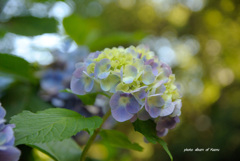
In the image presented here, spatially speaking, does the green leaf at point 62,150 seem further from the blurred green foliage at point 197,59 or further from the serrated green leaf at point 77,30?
the blurred green foliage at point 197,59

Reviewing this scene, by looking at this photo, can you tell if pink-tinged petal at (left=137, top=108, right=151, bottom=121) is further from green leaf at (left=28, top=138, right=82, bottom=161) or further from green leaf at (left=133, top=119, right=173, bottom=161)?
green leaf at (left=28, top=138, right=82, bottom=161)

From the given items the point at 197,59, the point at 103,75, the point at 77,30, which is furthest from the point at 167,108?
the point at 197,59

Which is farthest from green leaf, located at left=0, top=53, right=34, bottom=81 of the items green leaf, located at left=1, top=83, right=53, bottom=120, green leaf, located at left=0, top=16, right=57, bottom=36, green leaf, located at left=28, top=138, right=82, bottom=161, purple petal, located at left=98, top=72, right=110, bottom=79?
purple petal, located at left=98, top=72, right=110, bottom=79

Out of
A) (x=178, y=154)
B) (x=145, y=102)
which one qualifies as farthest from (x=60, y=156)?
(x=178, y=154)

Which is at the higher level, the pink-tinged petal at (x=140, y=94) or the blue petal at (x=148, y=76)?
the blue petal at (x=148, y=76)

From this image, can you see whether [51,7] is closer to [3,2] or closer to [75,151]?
[3,2]

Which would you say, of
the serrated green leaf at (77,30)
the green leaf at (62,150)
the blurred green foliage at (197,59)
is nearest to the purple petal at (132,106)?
the green leaf at (62,150)

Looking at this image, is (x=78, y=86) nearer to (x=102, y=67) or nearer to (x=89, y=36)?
(x=102, y=67)
